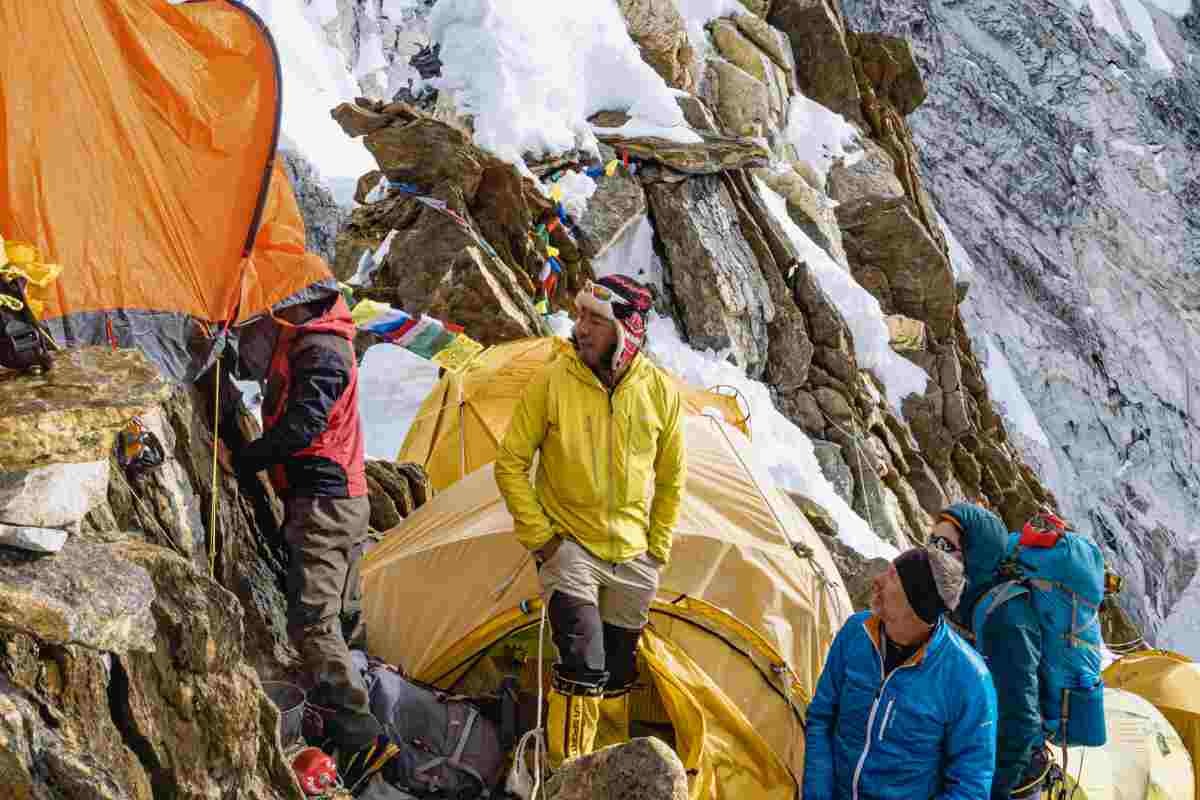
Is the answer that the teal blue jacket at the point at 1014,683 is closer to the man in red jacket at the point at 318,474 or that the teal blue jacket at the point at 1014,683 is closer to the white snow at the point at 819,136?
the man in red jacket at the point at 318,474

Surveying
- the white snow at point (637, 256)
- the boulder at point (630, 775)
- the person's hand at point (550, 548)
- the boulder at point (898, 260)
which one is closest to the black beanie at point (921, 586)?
the boulder at point (630, 775)

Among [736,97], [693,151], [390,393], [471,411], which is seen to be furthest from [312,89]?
[471,411]

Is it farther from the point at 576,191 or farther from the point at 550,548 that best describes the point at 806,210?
the point at 550,548

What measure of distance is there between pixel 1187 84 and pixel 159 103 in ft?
143

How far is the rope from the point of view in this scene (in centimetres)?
434

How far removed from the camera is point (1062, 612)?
496cm

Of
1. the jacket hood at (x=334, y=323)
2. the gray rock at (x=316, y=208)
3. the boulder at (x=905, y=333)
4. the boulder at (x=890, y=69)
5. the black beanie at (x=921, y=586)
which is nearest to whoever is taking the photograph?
the black beanie at (x=921, y=586)

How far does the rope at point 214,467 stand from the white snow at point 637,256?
10.1 m

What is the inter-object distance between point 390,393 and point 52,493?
330 inches

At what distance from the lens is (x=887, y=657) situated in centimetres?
416

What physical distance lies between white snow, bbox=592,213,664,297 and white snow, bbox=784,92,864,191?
1030 cm

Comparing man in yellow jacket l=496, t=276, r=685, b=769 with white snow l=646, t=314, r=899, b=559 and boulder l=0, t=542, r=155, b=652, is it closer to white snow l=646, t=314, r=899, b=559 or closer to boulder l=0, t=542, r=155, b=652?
boulder l=0, t=542, r=155, b=652

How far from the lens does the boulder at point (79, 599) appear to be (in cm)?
246

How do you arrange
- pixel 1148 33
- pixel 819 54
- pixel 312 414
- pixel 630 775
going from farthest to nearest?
pixel 1148 33 < pixel 819 54 < pixel 312 414 < pixel 630 775
